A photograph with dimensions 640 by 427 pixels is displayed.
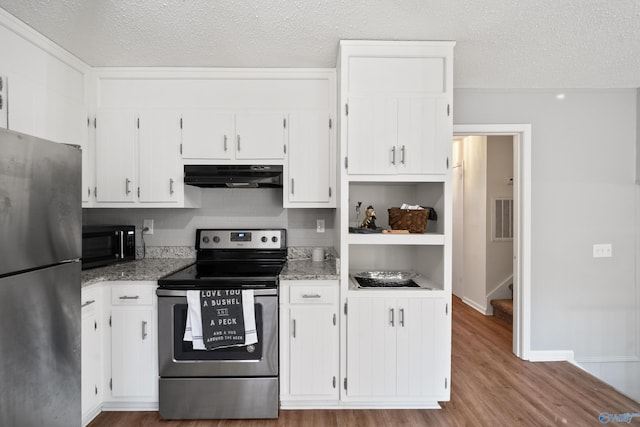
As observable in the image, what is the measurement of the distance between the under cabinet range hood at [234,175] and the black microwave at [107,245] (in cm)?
69

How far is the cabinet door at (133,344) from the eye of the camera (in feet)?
7.00

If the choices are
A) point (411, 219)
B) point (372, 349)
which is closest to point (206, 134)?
point (411, 219)

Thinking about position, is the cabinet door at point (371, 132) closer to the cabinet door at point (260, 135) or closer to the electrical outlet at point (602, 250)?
the cabinet door at point (260, 135)

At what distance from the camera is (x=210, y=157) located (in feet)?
8.26

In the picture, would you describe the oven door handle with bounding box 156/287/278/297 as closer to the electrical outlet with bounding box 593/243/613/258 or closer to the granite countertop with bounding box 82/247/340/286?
the granite countertop with bounding box 82/247/340/286

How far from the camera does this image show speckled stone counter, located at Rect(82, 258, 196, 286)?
2.12m

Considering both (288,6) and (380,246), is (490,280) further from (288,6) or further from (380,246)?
(288,6)

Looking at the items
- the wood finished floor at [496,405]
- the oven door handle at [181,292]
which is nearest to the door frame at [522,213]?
the wood finished floor at [496,405]

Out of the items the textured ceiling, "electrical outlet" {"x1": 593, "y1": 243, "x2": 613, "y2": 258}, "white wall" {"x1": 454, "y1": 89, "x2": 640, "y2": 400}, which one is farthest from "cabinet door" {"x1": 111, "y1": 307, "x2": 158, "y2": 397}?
"electrical outlet" {"x1": 593, "y1": 243, "x2": 613, "y2": 258}

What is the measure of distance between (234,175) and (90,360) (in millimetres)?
1459

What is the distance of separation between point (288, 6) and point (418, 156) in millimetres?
1160

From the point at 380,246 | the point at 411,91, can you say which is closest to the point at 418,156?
the point at 411,91

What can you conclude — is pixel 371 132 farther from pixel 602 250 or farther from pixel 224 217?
pixel 602 250

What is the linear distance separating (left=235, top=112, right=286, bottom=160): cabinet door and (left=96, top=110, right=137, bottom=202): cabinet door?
81 centimetres
